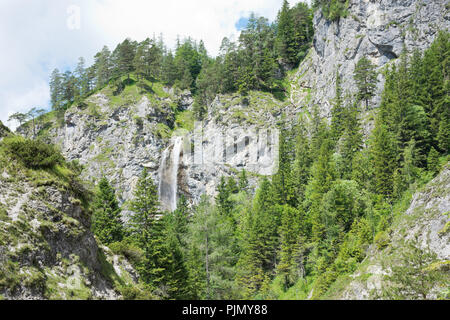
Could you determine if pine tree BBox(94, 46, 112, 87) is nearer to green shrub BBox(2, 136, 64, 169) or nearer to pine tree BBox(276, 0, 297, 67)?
pine tree BBox(276, 0, 297, 67)

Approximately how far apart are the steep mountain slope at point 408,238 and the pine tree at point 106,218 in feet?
81.0

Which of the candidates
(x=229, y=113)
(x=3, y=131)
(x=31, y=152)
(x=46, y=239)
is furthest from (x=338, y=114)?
(x=46, y=239)

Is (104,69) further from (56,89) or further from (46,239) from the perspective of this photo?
(46,239)

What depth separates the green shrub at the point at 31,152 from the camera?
1809cm

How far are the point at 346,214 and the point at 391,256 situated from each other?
601 inches

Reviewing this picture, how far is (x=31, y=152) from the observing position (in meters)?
18.4

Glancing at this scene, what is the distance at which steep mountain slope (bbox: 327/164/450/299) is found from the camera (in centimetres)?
2419

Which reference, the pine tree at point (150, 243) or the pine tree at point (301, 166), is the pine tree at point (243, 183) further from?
the pine tree at point (150, 243)

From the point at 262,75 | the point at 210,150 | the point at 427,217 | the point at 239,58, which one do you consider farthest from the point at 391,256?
the point at 239,58

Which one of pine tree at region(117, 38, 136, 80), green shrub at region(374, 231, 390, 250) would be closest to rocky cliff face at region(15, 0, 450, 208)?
pine tree at region(117, 38, 136, 80)

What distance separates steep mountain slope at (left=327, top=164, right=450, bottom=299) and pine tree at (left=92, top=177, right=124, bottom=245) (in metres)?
24.7

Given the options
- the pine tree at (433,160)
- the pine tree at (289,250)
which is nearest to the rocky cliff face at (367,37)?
the pine tree at (433,160)

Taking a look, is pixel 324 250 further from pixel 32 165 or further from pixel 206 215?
pixel 32 165

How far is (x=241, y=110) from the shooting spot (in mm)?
81500
